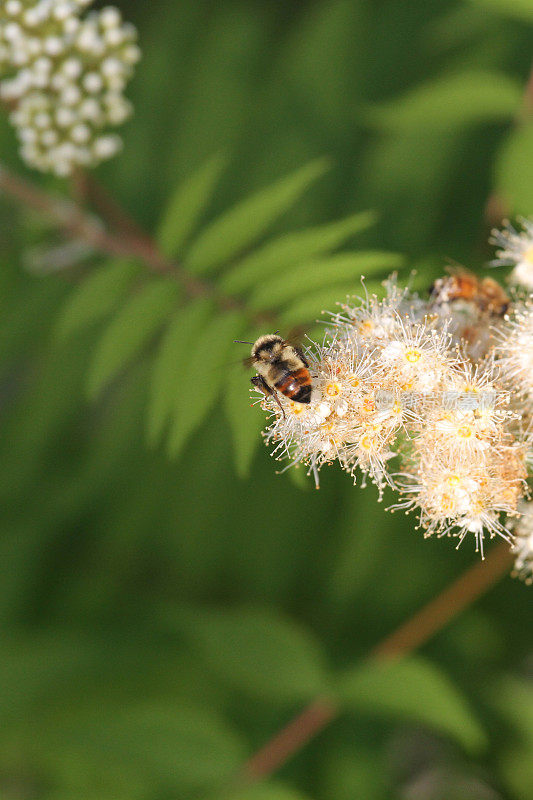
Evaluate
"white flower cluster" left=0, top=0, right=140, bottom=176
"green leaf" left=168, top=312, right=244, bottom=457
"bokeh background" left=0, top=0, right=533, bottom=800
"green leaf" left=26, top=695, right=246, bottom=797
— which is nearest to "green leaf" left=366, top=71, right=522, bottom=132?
"bokeh background" left=0, top=0, right=533, bottom=800

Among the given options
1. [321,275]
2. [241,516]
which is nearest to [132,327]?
[321,275]

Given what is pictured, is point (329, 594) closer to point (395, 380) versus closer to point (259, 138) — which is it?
point (395, 380)

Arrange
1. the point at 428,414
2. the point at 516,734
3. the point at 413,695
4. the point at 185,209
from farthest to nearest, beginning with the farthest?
1. the point at 516,734
2. the point at 413,695
3. the point at 185,209
4. the point at 428,414

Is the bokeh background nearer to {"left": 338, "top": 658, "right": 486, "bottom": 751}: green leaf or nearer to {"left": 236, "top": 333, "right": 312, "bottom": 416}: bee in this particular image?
{"left": 338, "top": 658, "right": 486, "bottom": 751}: green leaf

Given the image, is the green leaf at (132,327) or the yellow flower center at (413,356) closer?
the yellow flower center at (413,356)

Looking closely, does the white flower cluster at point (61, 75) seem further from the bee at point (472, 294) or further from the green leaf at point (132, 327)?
the bee at point (472, 294)

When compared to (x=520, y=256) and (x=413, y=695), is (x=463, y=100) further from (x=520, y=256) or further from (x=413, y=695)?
(x=413, y=695)

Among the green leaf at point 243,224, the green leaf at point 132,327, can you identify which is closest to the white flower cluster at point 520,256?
the green leaf at point 243,224
